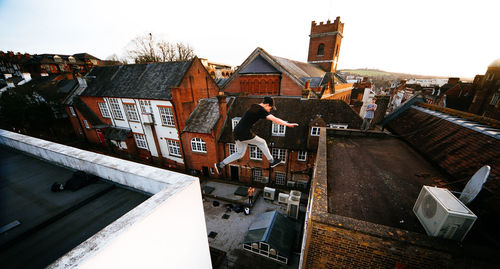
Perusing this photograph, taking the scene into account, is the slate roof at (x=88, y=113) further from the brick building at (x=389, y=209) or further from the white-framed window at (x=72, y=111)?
the brick building at (x=389, y=209)

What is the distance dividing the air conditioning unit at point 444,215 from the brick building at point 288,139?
1042cm

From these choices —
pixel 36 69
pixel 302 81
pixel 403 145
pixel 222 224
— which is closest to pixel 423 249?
pixel 403 145

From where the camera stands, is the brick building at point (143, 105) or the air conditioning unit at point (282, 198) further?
the brick building at point (143, 105)

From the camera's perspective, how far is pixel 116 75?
22.5m

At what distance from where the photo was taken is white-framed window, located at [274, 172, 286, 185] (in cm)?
1752

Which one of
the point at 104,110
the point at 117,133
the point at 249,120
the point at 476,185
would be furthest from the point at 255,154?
the point at 104,110

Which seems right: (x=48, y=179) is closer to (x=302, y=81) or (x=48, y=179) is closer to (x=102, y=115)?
(x=102, y=115)

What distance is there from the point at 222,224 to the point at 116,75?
23.0m

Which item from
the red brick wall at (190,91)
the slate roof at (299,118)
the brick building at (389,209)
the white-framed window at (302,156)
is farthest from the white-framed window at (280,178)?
the red brick wall at (190,91)

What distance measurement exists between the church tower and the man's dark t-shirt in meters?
42.6

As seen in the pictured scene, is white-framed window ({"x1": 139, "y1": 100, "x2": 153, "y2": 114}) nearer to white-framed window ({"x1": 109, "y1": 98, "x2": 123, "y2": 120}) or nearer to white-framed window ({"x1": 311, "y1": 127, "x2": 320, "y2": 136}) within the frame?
white-framed window ({"x1": 109, "y1": 98, "x2": 123, "y2": 120})

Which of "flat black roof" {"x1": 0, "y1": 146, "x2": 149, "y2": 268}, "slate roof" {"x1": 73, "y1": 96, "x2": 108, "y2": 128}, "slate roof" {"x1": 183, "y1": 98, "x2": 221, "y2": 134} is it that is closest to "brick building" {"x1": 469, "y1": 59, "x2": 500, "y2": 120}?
"slate roof" {"x1": 183, "y1": 98, "x2": 221, "y2": 134}

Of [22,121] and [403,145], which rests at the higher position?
[403,145]

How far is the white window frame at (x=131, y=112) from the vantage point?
20.4 m
